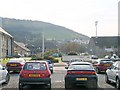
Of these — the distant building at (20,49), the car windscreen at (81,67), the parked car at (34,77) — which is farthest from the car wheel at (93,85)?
the distant building at (20,49)

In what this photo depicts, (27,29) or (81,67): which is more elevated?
(27,29)

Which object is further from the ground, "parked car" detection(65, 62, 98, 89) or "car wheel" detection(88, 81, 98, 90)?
"parked car" detection(65, 62, 98, 89)

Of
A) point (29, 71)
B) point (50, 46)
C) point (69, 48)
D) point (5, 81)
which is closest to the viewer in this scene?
point (29, 71)

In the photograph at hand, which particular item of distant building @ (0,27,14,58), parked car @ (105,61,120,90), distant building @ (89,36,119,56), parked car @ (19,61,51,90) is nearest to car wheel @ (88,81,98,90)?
parked car @ (105,61,120,90)

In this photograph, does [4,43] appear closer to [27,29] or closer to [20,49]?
[20,49]

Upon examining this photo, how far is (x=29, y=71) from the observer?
15297 mm

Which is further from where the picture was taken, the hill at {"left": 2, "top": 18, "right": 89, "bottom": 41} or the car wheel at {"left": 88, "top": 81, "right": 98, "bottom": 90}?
the hill at {"left": 2, "top": 18, "right": 89, "bottom": 41}

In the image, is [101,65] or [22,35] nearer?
[101,65]

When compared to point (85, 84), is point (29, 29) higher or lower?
higher

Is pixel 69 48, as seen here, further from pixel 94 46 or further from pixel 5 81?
pixel 5 81

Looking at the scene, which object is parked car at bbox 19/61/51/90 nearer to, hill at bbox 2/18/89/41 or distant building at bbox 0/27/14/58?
distant building at bbox 0/27/14/58

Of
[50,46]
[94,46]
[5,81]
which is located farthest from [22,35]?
[5,81]

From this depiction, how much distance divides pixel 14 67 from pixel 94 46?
313ft

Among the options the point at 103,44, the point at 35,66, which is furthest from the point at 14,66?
the point at 103,44
